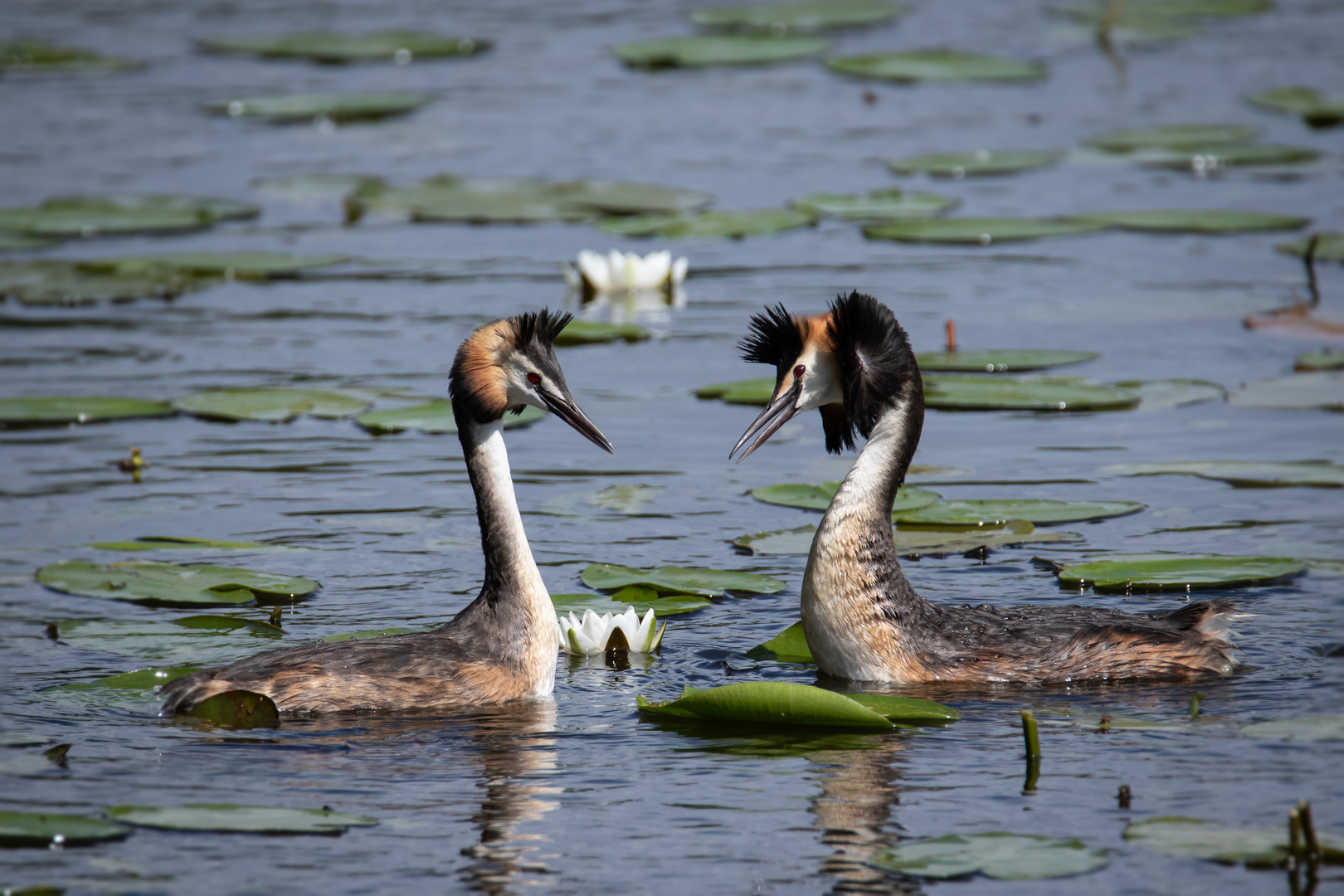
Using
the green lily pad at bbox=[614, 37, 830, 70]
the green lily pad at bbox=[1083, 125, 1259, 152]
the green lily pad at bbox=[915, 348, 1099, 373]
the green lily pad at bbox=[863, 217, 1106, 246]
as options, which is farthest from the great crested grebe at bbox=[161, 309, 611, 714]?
the green lily pad at bbox=[614, 37, 830, 70]

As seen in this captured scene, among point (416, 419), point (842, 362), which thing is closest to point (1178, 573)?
point (842, 362)

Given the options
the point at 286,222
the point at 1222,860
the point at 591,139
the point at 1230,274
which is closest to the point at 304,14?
the point at 591,139

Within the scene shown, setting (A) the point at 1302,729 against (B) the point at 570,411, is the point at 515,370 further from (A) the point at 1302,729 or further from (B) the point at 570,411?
(A) the point at 1302,729

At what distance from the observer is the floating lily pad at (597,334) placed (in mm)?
13422

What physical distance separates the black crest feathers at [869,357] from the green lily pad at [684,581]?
1117 mm

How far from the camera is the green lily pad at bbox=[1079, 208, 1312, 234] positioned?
50.5ft

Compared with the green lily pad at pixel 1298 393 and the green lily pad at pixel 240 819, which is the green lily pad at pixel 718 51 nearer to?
the green lily pad at pixel 1298 393

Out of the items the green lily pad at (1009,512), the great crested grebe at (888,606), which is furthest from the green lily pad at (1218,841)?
the green lily pad at (1009,512)

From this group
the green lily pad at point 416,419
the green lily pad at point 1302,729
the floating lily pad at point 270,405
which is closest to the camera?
the green lily pad at point 1302,729

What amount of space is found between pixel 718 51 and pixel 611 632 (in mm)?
16137

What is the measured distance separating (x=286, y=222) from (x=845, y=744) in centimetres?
1213

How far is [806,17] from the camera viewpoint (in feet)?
83.4

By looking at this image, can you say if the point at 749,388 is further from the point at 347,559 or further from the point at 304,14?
the point at 304,14

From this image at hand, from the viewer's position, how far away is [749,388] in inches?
463
